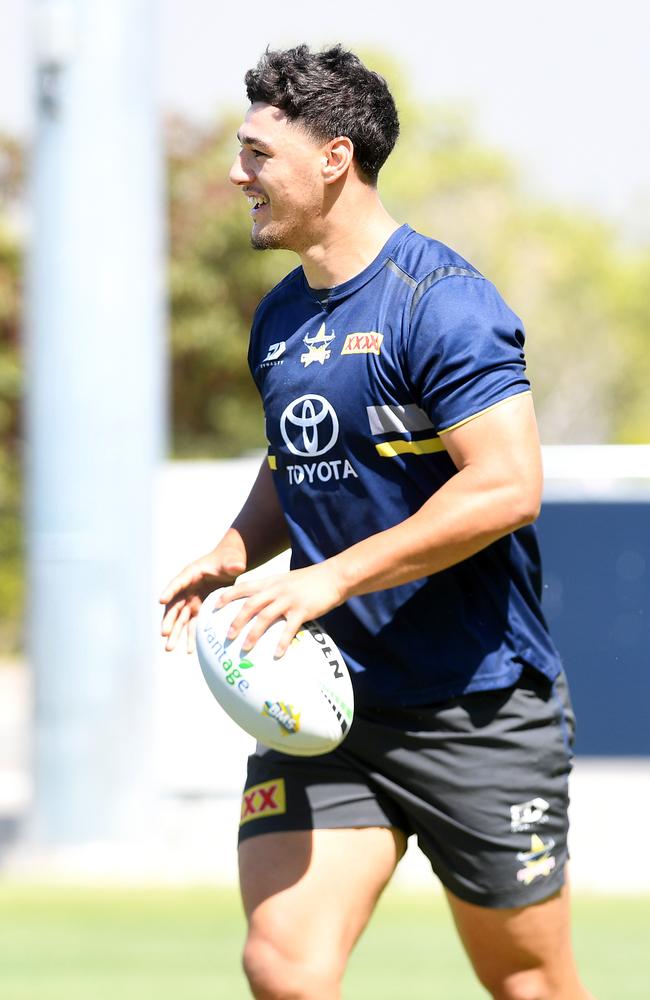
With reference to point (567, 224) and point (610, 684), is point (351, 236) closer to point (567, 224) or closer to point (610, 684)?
point (610, 684)

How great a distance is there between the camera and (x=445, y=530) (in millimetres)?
3387

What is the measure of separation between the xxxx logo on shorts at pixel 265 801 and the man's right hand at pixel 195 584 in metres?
0.35

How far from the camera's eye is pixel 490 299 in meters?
3.59

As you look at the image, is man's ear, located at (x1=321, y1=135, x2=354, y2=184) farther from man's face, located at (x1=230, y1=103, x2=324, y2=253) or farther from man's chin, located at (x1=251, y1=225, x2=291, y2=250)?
man's chin, located at (x1=251, y1=225, x2=291, y2=250)

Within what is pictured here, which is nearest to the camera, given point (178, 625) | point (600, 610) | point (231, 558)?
point (178, 625)

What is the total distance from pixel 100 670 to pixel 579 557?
251cm

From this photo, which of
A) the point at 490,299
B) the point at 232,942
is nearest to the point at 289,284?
the point at 490,299

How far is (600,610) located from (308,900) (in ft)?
16.2

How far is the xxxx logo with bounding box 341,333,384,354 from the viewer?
3.63 m

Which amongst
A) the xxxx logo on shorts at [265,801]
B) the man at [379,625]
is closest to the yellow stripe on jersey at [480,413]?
the man at [379,625]

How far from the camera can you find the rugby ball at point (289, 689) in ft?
11.7

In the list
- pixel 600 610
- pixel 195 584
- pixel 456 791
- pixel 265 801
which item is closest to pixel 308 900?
pixel 265 801

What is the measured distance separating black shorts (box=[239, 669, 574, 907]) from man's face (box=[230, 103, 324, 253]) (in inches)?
42.4

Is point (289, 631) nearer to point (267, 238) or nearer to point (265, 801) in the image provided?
point (265, 801)
